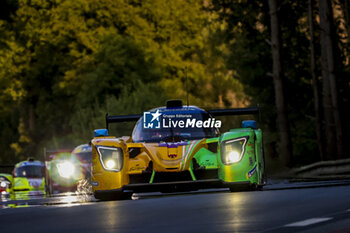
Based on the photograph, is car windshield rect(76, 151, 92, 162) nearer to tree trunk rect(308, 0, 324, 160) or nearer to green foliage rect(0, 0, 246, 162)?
tree trunk rect(308, 0, 324, 160)

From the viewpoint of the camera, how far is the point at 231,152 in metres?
14.5

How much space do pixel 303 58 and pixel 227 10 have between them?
16.5 feet

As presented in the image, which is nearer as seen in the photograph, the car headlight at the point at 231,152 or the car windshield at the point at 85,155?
the car headlight at the point at 231,152

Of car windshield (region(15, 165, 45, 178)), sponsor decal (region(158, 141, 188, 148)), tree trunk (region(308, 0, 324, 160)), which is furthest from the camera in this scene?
tree trunk (region(308, 0, 324, 160))

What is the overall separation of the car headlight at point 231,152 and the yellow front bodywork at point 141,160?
0.38 metres

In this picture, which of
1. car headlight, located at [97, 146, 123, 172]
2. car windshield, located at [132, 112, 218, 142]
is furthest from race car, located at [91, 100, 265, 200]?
car windshield, located at [132, 112, 218, 142]

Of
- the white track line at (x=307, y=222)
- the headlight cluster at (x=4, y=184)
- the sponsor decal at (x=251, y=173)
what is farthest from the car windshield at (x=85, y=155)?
the white track line at (x=307, y=222)

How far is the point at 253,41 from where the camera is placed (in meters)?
46.9

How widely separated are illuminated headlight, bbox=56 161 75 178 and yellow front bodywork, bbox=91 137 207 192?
10875 mm

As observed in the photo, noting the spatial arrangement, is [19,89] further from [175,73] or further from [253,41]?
[253,41]

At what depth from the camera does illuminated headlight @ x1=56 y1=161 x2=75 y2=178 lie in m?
25.8

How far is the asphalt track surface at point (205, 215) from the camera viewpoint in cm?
916

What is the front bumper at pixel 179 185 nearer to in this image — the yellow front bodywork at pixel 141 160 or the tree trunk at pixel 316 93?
the yellow front bodywork at pixel 141 160

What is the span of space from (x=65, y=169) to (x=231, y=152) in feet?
39.8
